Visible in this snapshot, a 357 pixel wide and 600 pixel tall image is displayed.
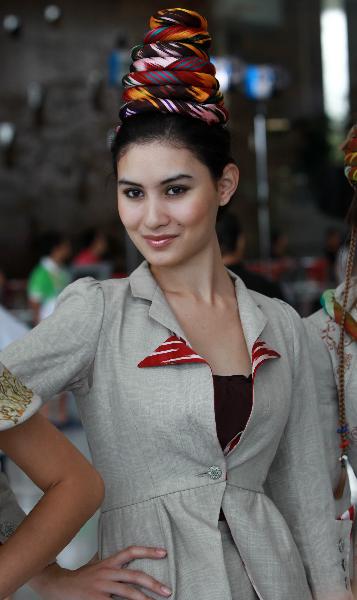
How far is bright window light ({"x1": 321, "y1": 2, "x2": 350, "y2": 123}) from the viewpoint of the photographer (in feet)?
53.9

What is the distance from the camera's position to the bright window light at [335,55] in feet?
53.9

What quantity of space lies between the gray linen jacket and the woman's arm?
291 millimetres

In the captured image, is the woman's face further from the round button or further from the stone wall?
the stone wall

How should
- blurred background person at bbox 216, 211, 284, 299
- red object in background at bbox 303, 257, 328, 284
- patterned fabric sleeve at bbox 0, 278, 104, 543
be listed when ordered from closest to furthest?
patterned fabric sleeve at bbox 0, 278, 104, 543 < blurred background person at bbox 216, 211, 284, 299 < red object in background at bbox 303, 257, 328, 284

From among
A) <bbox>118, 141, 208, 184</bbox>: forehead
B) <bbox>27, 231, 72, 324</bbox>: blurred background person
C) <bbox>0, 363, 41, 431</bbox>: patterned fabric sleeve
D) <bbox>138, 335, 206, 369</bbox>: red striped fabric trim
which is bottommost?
<bbox>27, 231, 72, 324</bbox>: blurred background person

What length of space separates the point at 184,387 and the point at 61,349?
0.20 m

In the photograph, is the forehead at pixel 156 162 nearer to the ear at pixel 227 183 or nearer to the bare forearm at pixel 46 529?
the ear at pixel 227 183

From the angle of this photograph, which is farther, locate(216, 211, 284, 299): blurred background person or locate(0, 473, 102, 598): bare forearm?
locate(216, 211, 284, 299): blurred background person

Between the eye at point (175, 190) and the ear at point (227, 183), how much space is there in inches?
5.6

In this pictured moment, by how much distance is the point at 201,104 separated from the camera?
1656 mm

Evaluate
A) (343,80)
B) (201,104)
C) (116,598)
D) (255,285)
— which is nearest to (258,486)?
(116,598)

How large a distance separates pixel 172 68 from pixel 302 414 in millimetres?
661

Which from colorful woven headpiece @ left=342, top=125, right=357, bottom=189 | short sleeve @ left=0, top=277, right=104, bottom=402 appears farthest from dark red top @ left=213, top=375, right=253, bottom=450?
colorful woven headpiece @ left=342, top=125, right=357, bottom=189

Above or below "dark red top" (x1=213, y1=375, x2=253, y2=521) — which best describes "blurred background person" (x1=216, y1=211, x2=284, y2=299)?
below
